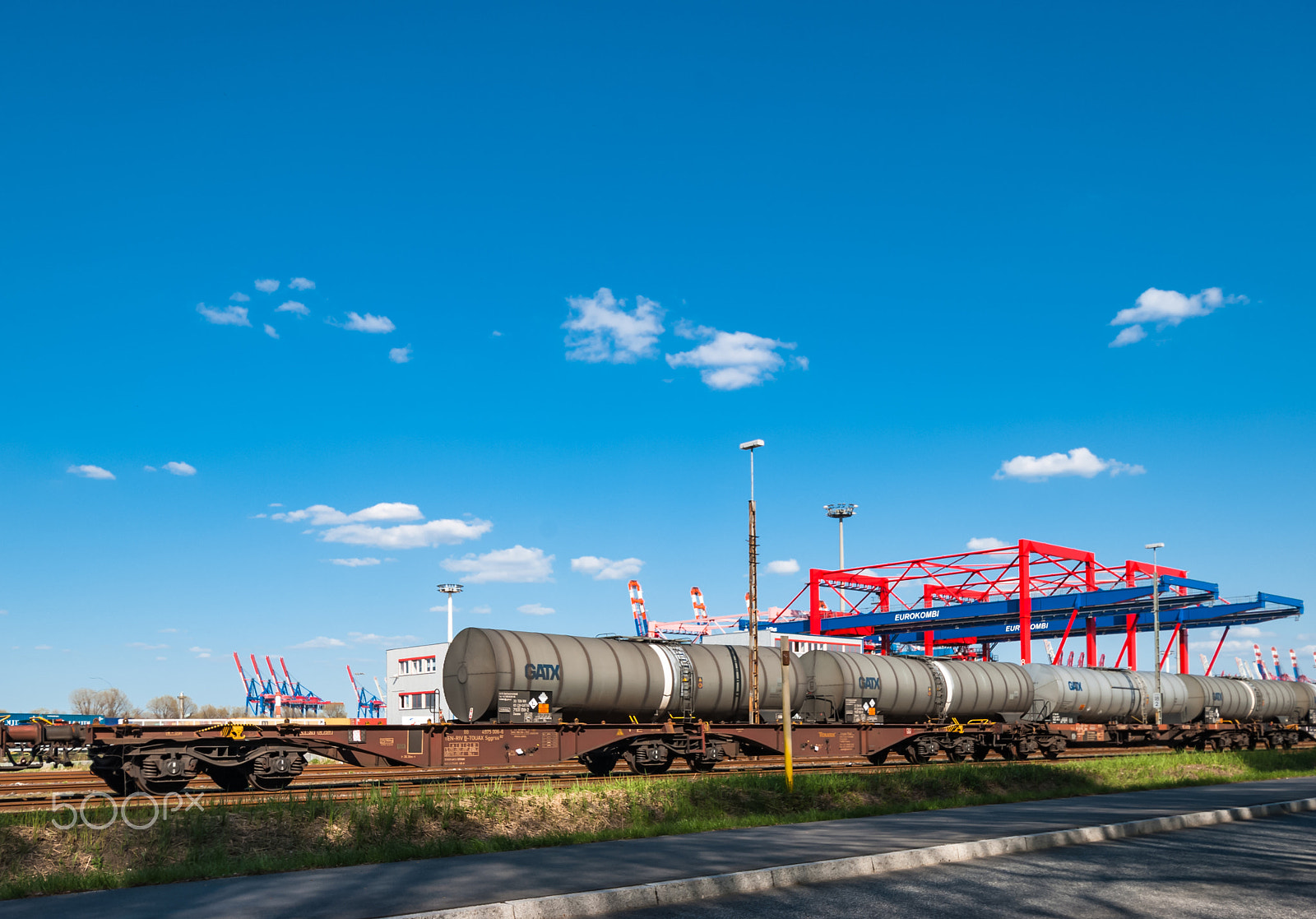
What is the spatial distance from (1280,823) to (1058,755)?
25.6 m

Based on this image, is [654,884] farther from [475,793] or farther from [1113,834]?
[1113,834]

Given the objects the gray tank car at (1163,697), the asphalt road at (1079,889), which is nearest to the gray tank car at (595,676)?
the asphalt road at (1079,889)

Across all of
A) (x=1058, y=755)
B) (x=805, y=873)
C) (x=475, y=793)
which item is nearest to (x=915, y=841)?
(x=805, y=873)

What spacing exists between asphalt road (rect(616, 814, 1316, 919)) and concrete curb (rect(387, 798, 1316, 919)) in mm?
165

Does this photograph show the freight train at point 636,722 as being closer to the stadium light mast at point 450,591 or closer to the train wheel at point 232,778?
the train wheel at point 232,778

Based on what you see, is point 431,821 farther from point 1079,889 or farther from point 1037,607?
point 1037,607

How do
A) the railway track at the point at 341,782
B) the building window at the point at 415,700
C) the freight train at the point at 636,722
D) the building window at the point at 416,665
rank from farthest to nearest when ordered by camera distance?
the building window at the point at 416,665 < the building window at the point at 415,700 < the freight train at the point at 636,722 < the railway track at the point at 341,782

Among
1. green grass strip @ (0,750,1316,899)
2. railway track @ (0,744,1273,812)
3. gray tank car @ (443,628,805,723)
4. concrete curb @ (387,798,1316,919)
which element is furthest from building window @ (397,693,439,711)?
concrete curb @ (387,798,1316,919)

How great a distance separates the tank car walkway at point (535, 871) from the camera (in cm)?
880

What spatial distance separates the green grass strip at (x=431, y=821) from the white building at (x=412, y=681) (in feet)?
228

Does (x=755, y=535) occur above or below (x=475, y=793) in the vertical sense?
above

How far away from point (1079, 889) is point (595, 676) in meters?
17.5

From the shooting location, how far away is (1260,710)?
5606cm

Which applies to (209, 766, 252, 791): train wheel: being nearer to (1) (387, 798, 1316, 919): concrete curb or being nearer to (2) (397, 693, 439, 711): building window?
(1) (387, 798, 1316, 919): concrete curb
